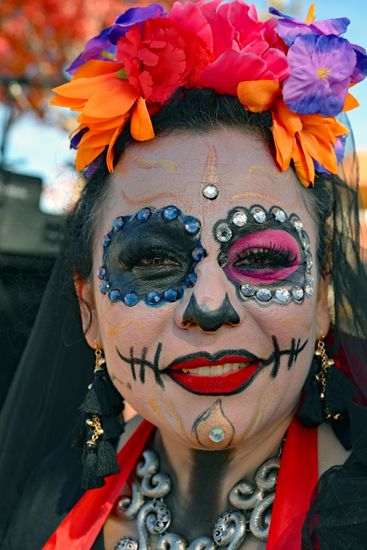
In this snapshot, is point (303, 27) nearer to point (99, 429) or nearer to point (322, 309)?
point (322, 309)

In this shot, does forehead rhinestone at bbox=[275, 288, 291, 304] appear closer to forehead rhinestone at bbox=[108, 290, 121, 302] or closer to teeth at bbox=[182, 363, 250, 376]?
teeth at bbox=[182, 363, 250, 376]

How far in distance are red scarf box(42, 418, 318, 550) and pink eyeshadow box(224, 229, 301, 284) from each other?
0.45m

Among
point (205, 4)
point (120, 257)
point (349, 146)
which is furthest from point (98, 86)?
point (349, 146)

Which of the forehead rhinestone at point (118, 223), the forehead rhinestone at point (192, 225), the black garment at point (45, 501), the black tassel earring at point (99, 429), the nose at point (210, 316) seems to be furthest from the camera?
the black garment at point (45, 501)

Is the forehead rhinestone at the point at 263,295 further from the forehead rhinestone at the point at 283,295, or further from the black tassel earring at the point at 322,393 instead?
the black tassel earring at the point at 322,393

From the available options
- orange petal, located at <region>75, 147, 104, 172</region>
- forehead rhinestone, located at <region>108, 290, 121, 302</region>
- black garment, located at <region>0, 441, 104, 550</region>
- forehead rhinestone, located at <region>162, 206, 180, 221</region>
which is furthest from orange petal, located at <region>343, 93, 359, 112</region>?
black garment, located at <region>0, 441, 104, 550</region>

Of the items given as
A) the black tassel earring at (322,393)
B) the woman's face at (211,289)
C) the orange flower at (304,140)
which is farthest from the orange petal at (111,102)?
the black tassel earring at (322,393)

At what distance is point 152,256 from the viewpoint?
5.93ft

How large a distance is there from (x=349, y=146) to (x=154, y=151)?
0.61 meters

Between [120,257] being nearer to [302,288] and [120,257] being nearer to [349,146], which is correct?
[302,288]

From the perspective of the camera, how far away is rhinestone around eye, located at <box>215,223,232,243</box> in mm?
1740

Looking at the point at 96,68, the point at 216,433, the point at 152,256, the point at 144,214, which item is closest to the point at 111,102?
the point at 96,68

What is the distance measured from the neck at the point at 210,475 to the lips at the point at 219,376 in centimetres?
21

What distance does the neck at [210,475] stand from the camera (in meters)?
1.90
